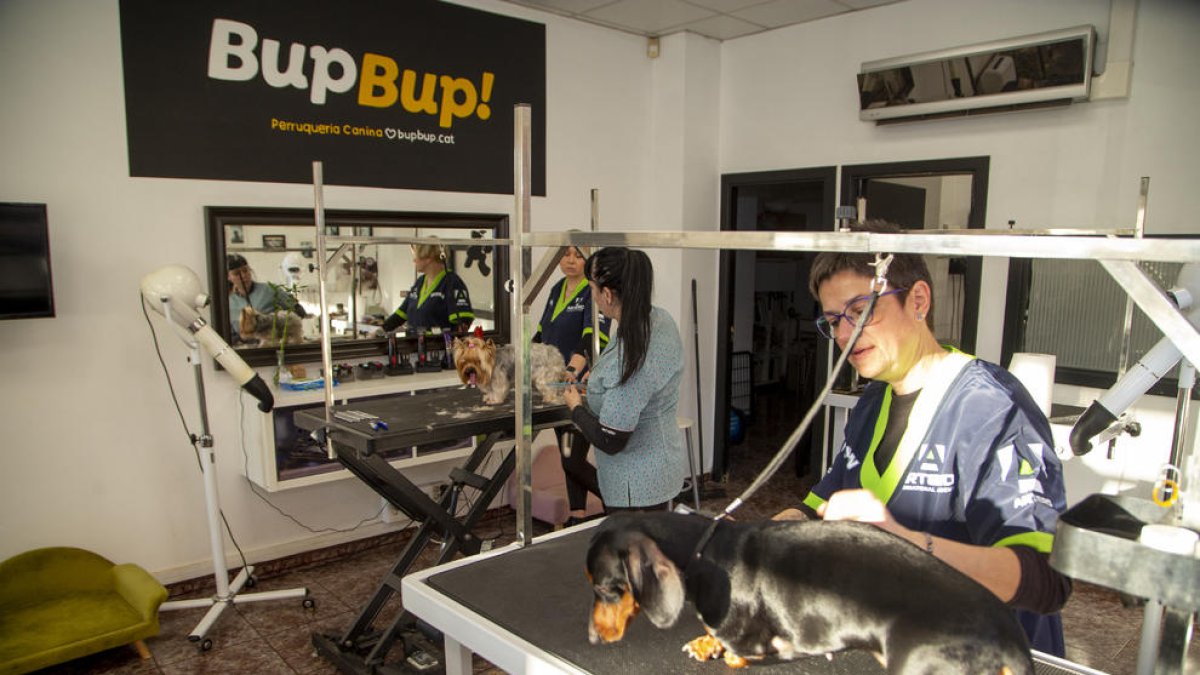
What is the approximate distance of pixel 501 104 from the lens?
4.49 metres

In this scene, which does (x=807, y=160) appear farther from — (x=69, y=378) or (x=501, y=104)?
(x=69, y=378)

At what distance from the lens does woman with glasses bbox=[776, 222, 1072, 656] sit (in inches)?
45.0

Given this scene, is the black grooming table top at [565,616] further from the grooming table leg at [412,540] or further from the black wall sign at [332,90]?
the black wall sign at [332,90]

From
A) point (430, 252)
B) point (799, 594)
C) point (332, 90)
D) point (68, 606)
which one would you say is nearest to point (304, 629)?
point (68, 606)

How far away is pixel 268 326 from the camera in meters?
3.74

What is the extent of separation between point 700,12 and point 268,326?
9.88 ft

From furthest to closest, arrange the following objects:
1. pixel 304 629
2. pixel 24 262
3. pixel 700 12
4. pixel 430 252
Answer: pixel 700 12 < pixel 430 252 < pixel 304 629 < pixel 24 262

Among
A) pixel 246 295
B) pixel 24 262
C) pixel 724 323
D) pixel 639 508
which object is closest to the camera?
pixel 639 508

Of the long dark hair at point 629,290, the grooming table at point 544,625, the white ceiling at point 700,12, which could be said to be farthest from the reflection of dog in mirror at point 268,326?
the grooming table at point 544,625

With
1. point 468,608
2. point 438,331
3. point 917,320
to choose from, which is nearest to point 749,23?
point 438,331

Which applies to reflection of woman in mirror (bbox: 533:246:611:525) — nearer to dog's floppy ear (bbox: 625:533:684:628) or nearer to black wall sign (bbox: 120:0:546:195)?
black wall sign (bbox: 120:0:546:195)

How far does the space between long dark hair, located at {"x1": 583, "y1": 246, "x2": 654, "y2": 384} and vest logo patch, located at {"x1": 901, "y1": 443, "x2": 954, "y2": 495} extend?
111 cm

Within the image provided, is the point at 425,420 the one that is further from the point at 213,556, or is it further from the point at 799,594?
the point at 799,594

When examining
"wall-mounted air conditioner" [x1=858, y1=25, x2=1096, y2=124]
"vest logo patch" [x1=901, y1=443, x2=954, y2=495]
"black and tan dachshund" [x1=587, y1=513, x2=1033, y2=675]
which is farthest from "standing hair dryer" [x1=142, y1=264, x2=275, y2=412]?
"wall-mounted air conditioner" [x1=858, y1=25, x2=1096, y2=124]
